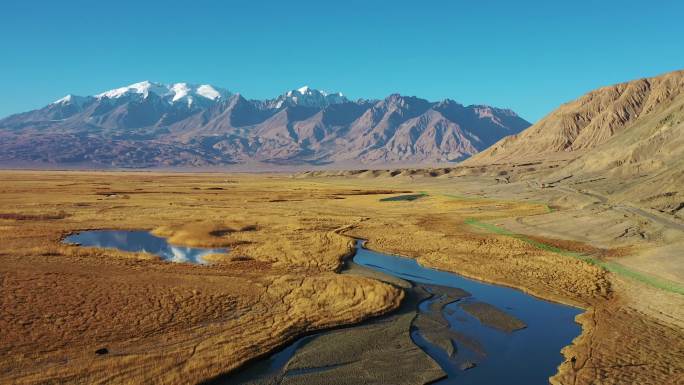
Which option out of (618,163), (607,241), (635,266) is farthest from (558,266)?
(618,163)

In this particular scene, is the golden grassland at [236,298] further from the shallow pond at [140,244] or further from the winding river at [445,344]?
the shallow pond at [140,244]

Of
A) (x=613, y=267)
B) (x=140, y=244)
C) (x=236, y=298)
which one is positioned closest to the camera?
(x=236, y=298)

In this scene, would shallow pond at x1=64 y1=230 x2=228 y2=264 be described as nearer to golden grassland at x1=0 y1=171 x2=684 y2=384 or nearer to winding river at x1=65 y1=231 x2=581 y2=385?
golden grassland at x1=0 y1=171 x2=684 y2=384

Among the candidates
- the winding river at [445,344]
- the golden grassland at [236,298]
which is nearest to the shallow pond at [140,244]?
the golden grassland at [236,298]

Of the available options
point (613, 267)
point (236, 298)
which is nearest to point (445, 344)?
point (236, 298)

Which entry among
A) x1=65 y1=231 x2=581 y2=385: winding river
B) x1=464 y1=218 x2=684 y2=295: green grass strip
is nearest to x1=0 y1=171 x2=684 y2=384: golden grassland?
x1=65 y1=231 x2=581 y2=385: winding river

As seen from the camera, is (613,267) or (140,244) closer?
(613,267)

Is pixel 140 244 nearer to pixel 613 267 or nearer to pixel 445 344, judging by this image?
pixel 445 344
